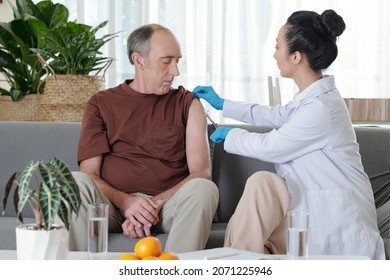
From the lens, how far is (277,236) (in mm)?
2471

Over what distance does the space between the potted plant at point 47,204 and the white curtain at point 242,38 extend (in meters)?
3.86

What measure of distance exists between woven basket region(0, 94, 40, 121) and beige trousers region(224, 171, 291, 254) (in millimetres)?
1538

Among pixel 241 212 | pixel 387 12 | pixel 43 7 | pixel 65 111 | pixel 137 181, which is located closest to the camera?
pixel 241 212

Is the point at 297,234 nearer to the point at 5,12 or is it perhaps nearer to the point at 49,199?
the point at 49,199

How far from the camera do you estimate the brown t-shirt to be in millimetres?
2801

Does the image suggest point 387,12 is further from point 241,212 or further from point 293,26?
point 241,212

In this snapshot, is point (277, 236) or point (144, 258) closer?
point (144, 258)

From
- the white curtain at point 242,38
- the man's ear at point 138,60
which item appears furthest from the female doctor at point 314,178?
the white curtain at point 242,38

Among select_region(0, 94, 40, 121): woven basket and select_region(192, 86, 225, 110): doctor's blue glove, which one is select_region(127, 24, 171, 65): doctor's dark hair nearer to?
select_region(192, 86, 225, 110): doctor's blue glove

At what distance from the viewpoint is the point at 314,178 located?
8.04ft

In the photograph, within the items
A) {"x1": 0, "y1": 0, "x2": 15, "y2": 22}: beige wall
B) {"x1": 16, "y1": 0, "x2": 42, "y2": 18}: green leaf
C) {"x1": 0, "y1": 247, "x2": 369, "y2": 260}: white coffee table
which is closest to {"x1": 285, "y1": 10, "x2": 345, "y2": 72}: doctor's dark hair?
{"x1": 0, "y1": 247, "x2": 369, "y2": 260}: white coffee table

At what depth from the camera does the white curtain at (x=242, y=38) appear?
536 centimetres

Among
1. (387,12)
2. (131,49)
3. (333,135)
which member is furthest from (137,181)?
(387,12)
